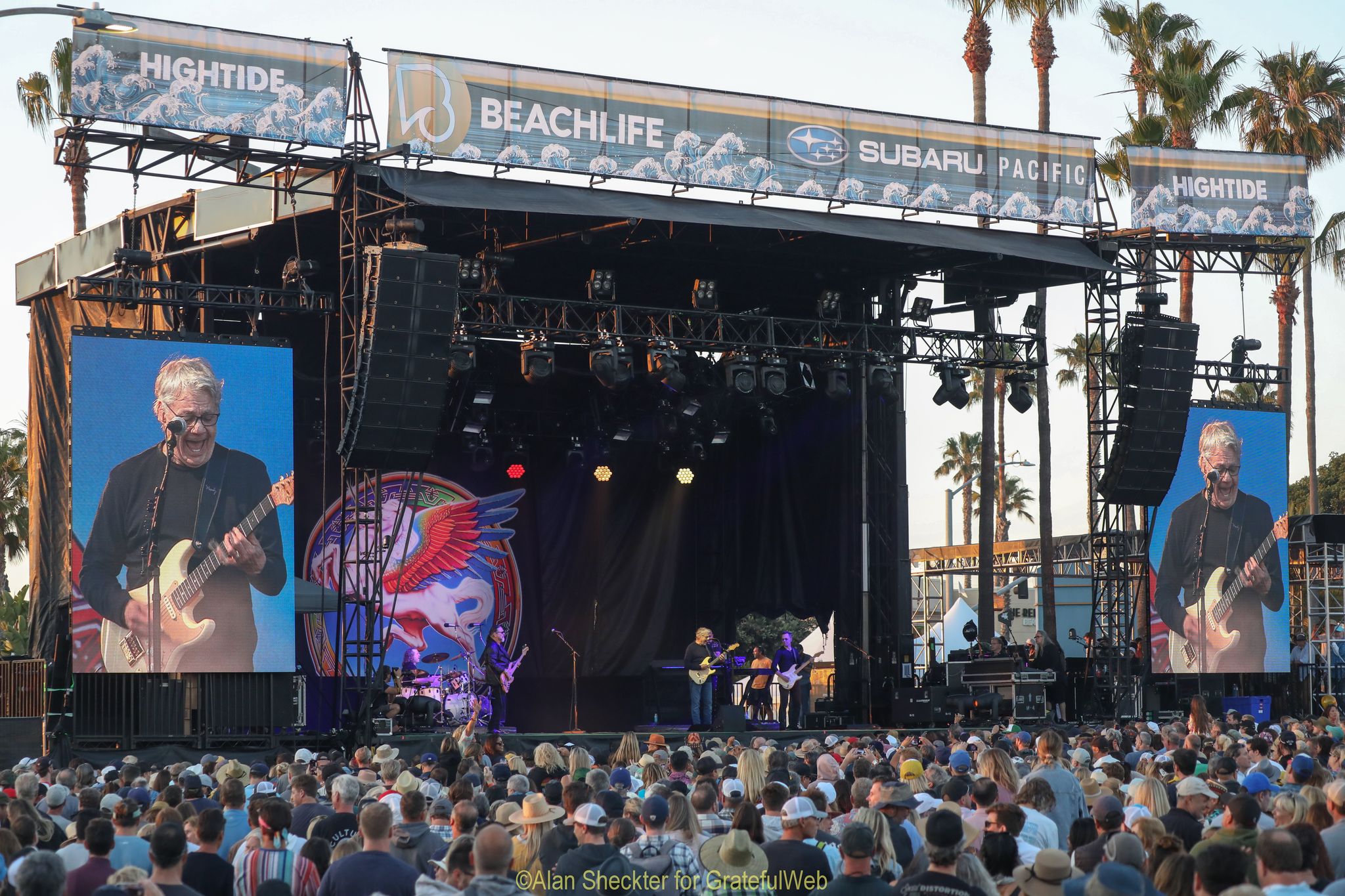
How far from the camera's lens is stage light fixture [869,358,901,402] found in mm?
22859

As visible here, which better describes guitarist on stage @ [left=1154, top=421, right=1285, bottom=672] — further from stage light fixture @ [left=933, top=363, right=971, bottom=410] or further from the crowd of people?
the crowd of people

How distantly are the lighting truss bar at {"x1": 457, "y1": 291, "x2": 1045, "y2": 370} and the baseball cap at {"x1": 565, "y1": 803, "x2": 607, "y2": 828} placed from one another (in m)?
13.3

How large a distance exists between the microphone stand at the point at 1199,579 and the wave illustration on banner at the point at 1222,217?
376 cm

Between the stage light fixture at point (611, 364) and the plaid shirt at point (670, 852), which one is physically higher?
the stage light fixture at point (611, 364)

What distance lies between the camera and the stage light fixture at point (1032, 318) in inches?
915

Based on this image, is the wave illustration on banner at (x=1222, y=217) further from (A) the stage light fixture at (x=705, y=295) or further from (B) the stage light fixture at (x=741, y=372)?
(A) the stage light fixture at (x=705, y=295)

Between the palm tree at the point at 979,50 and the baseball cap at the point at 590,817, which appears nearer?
the baseball cap at the point at 590,817

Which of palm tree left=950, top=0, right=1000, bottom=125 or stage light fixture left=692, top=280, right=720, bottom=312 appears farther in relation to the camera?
palm tree left=950, top=0, right=1000, bottom=125

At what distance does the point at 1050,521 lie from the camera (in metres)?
32.6

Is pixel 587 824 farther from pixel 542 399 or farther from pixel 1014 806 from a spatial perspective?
pixel 542 399

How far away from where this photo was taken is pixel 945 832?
239 inches

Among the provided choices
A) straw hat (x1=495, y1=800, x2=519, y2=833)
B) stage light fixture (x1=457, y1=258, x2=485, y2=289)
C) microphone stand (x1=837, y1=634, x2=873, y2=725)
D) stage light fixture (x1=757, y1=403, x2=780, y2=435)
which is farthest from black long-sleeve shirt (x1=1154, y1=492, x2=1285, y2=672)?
straw hat (x1=495, y1=800, x2=519, y2=833)

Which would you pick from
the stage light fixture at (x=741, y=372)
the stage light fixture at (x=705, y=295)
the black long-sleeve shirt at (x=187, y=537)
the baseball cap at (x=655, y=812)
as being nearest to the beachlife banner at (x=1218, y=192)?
the stage light fixture at (x=741, y=372)

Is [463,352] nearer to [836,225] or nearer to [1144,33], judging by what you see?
[836,225]
